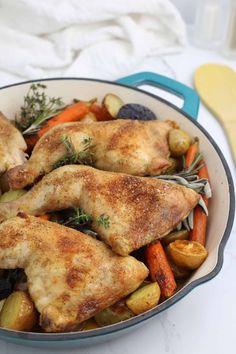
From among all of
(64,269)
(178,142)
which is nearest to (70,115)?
(178,142)

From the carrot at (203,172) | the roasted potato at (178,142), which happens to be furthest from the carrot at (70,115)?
the carrot at (203,172)

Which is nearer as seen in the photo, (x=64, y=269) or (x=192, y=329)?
(x=64, y=269)

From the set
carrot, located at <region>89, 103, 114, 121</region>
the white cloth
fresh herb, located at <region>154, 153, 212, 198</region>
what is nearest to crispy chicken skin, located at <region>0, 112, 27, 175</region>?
carrot, located at <region>89, 103, 114, 121</region>

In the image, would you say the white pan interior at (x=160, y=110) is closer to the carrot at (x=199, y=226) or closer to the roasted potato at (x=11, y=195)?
the carrot at (x=199, y=226)

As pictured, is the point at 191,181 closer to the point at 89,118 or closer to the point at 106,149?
the point at 106,149

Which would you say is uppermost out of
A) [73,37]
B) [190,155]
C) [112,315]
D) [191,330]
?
[73,37]

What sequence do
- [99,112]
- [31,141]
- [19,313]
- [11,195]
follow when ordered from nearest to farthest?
[19,313] → [11,195] → [31,141] → [99,112]

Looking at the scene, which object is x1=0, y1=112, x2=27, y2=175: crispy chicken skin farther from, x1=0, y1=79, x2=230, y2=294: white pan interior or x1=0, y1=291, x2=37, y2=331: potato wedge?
x1=0, y1=291, x2=37, y2=331: potato wedge
